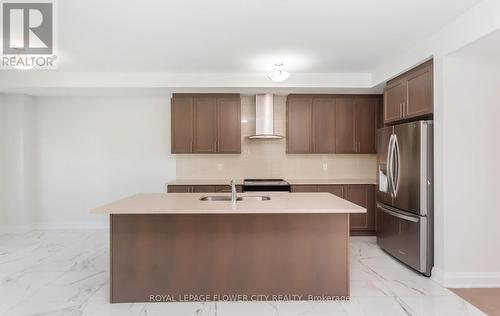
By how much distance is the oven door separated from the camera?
10.6 ft

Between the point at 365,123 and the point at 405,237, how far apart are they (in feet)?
7.02

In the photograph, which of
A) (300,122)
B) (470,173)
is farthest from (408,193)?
(300,122)

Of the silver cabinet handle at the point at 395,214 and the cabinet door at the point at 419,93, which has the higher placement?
the cabinet door at the point at 419,93

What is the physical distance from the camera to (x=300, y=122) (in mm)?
5117

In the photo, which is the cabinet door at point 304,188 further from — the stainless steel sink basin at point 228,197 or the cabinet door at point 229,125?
the stainless steel sink basin at point 228,197

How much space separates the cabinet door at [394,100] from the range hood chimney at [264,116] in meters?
1.70

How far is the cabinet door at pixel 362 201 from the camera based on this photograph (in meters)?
4.83

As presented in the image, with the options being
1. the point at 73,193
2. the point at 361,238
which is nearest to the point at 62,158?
the point at 73,193

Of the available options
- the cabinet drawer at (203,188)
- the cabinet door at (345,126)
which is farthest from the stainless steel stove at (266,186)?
the cabinet door at (345,126)

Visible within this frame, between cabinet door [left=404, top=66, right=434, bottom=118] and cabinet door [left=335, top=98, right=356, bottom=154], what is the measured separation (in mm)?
1408

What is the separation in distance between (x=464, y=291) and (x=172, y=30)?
3711mm

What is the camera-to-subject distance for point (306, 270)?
2771 mm

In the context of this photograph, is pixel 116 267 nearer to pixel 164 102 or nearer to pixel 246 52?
pixel 246 52

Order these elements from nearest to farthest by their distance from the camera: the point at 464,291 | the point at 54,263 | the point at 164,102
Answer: the point at 464,291 → the point at 54,263 → the point at 164,102
